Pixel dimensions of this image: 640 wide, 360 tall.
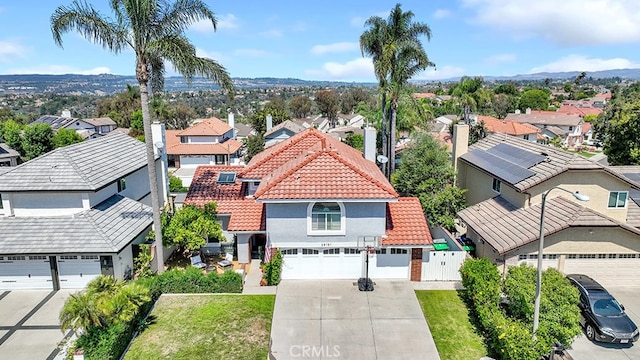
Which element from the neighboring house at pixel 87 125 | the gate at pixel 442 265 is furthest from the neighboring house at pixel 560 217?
the neighboring house at pixel 87 125

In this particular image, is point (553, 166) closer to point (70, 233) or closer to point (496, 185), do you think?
point (496, 185)

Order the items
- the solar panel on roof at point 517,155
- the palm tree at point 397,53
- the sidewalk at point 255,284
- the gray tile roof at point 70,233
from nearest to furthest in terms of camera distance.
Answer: the gray tile roof at point 70,233 < the sidewalk at point 255,284 < the solar panel on roof at point 517,155 < the palm tree at point 397,53

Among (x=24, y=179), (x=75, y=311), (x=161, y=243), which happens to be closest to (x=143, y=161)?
(x=24, y=179)

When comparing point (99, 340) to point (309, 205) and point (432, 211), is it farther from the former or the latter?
point (432, 211)

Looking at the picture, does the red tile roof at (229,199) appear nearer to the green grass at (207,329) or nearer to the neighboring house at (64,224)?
the neighboring house at (64,224)

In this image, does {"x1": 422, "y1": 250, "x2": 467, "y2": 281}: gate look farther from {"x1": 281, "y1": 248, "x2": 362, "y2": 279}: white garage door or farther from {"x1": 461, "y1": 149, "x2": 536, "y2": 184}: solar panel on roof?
{"x1": 461, "y1": 149, "x2": 536, "y2": 184}: solar panel on roof

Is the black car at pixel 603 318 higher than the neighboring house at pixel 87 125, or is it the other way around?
the neighboring house at pixel 87 125

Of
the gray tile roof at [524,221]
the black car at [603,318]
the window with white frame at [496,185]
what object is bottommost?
the black car at [603,318]

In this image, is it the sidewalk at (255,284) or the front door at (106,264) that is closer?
the sidewalk at (255,284)
